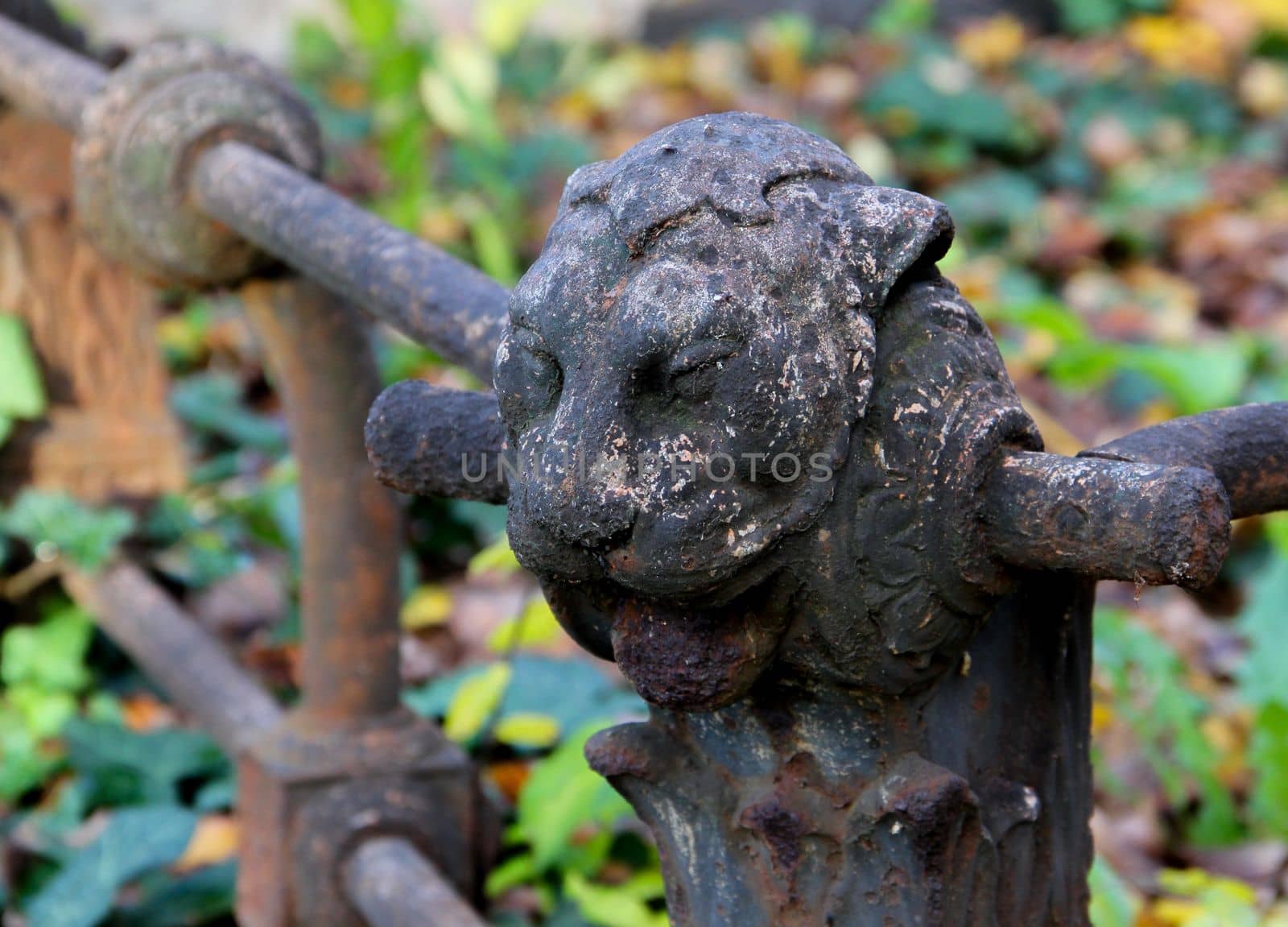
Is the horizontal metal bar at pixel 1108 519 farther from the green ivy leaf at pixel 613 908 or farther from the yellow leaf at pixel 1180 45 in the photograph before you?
the yellow leaf at pixel 1180 45

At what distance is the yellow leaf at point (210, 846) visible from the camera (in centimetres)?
195

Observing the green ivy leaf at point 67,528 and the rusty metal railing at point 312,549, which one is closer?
the rusty metal railing at point 312,549

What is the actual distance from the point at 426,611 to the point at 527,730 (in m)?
0.62

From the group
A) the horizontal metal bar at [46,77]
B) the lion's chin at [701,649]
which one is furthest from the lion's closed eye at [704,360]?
the horizontal metal bar at [46,77]

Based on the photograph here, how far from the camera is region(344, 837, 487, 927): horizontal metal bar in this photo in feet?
4.70

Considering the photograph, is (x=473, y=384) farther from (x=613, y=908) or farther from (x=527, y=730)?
(x=613, y=908)

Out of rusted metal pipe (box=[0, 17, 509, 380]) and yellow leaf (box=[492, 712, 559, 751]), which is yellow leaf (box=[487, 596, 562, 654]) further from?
rusted metal pipe (box=[0, 17, 509, 380])

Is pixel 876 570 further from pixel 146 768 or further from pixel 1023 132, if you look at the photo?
pixel 1023 132

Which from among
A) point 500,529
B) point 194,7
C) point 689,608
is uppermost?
point 194,7

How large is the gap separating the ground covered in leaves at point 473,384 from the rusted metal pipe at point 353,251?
1.77 feet

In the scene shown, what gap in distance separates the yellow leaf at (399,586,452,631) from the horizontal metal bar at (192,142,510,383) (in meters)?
1.12

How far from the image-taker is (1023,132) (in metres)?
4.13

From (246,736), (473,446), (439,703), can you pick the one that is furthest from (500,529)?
(473,446)

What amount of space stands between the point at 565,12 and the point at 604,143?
101 cm
